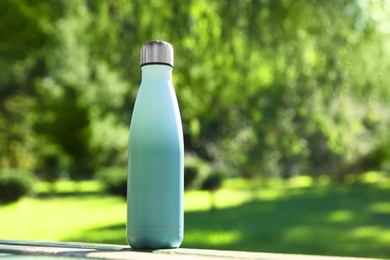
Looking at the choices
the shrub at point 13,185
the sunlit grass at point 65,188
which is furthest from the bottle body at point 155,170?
the sunlit grass at point 65,188

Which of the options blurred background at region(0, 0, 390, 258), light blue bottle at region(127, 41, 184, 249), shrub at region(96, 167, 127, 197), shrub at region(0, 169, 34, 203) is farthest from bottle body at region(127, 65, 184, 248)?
shrub at region(0, 169, 34, 203)

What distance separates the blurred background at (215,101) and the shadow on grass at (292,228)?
0.11 ft

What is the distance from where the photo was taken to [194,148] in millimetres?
21531

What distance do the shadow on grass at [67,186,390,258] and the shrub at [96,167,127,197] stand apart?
3220 mm

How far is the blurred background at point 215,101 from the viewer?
7.06 meters

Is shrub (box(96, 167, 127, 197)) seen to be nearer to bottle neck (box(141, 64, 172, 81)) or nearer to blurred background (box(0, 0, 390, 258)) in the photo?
blurred background (box(0, 0, 390, 258))

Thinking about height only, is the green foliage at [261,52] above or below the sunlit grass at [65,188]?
below

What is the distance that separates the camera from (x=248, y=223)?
11.4m

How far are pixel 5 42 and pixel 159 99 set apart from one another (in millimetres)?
11069

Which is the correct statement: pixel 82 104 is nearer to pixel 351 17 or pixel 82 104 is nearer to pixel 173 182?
pixel 351 17

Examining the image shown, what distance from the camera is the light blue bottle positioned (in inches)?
65.6

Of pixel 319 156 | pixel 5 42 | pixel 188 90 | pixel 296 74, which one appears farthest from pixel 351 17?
pixel 319 156

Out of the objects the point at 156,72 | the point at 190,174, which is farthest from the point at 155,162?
the point at 190,174

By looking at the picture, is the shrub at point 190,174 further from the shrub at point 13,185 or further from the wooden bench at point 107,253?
the wooden bench at point 107,253
